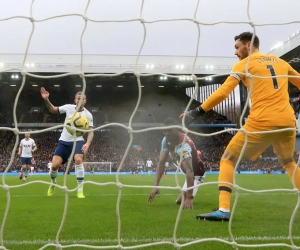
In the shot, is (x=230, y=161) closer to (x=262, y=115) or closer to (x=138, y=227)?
(x=262, y=115)

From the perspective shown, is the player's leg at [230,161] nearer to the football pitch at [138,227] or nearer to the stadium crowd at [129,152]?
the football pitch at [138,227]

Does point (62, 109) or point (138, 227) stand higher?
point (62, 109)

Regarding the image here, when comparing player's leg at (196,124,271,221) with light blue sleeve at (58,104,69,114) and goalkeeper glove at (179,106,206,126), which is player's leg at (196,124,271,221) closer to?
goalkeeper glove at (179,106,206,126)

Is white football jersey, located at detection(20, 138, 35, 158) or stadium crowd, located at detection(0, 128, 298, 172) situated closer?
white football jersey, located at detection(20, 138, 35, 158)

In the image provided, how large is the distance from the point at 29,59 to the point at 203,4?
80.7 feet

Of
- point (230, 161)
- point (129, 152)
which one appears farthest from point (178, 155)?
point (129, 152)

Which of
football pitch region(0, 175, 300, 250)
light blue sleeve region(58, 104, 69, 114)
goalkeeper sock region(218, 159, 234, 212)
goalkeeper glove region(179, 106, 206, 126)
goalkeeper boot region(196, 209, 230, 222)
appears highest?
light blue sleeve region(58, 104, 69, 114)

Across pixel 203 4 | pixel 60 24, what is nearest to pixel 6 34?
pixel 60 24

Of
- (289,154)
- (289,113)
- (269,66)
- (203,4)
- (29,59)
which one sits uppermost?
(29,59)

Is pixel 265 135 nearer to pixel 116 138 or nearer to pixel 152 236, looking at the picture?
pixel 152 236

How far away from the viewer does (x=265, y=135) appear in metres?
3.71

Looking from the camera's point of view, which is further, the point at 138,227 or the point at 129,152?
the point at 129,152

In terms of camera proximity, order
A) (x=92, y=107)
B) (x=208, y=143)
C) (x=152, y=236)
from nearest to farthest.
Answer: (x=152, y=236) < (x=208, y=143) < (x=92, y=107)

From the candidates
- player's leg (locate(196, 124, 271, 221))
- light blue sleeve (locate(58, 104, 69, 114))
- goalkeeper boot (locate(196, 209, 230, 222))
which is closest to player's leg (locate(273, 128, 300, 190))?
player's leg (locate(196, 124, 271, 221))
